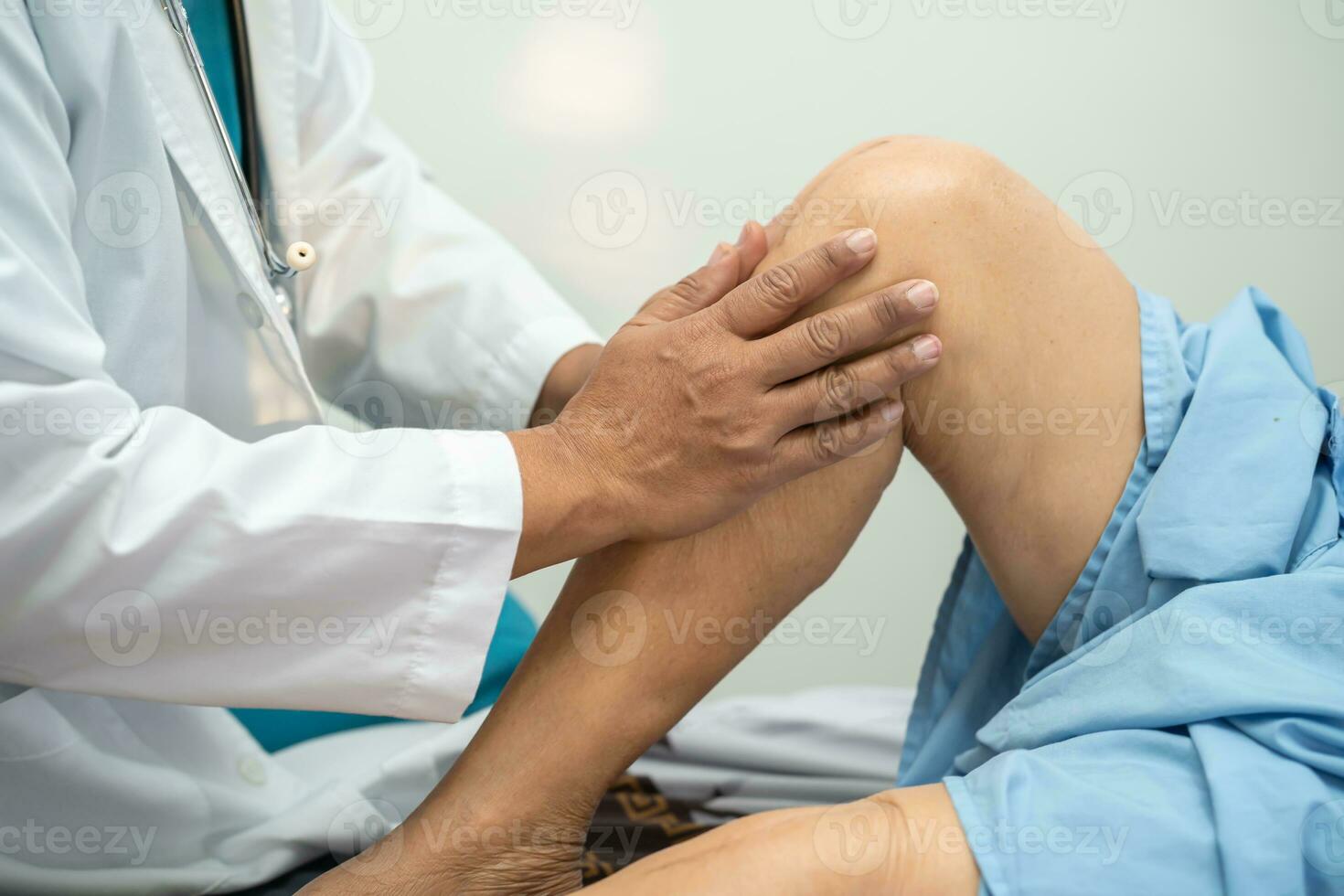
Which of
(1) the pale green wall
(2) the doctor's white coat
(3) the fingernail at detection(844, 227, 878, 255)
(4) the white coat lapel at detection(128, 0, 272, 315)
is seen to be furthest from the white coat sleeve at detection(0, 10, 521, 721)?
(1) the pale green wall

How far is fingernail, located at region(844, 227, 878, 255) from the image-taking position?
Result: 24.5 inches

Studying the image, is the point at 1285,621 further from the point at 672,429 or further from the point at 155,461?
the point at 155,461

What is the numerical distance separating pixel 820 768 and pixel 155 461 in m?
0.61

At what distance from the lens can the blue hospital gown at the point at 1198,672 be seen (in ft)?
1.71

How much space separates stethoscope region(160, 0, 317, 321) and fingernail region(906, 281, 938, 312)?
46cm

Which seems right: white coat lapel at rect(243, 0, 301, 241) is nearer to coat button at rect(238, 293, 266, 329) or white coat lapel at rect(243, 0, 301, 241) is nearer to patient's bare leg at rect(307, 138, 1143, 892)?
coat button at rect(238, 293, 266, 329)

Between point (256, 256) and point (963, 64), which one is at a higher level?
point (963, 64)

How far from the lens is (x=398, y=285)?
0.97 metres

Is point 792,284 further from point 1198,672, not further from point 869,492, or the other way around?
point 1198,672

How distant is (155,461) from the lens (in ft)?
1.89

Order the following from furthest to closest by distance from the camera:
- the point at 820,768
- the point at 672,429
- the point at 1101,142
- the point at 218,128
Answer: the point at 1101,142, the point at 820,768, the point at 218,128, the point at 672,429

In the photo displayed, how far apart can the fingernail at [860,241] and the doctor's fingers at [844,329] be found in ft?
0.09

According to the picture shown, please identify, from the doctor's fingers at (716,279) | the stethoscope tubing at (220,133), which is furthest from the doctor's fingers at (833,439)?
the stethoscope tubing at (220,133)

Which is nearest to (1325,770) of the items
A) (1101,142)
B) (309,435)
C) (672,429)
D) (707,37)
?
(672,429)
